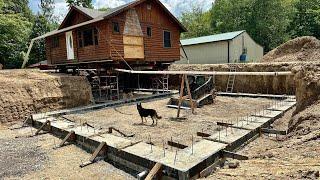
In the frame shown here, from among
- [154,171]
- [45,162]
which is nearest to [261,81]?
[154,171]

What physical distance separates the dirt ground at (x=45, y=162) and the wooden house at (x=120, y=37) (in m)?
8.00

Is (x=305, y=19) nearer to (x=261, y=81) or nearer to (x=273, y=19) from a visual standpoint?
(x=273, y=19)

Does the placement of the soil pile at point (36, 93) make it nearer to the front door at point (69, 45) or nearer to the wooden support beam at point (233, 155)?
the front door at point (69, 45)

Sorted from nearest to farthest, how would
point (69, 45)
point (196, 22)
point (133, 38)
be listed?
point (133, 38), point (69, 45), point (196, 22)

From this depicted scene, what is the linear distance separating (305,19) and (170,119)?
A: 119 ft

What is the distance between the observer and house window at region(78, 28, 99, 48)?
17359mm

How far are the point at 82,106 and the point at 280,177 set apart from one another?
13239mm

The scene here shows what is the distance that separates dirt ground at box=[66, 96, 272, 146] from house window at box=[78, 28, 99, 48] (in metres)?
4.94

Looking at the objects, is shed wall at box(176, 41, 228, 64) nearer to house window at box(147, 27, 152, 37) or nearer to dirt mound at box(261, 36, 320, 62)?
dirt mound at box(261, 36, 320, 62)

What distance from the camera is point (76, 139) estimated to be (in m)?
9.77

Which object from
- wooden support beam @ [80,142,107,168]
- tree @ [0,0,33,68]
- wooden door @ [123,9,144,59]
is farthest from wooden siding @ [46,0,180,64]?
tree @ [0,0,33,68]

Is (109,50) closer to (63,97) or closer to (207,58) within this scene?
(63,97)

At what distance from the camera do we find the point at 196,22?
57.3 meters

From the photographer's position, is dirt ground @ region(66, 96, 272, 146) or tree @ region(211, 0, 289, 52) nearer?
A: dirt ground @ region(66, 96, 272, 146)
